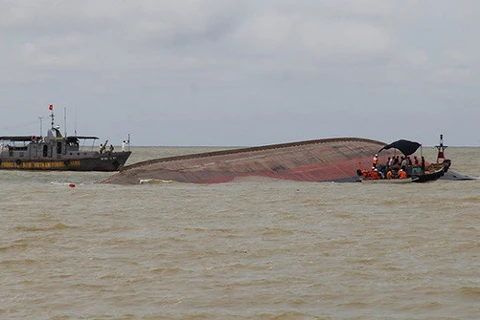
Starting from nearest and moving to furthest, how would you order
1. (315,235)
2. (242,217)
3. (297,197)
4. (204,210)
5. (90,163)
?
1. (315,235)
2. (242,217)
3. (204,210)
4. (297,197)
5. (90,163)

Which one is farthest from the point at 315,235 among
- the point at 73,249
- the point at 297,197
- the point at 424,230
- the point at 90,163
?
the point at 90,163

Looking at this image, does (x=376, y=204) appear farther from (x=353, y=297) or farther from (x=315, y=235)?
(x=353, y=297)

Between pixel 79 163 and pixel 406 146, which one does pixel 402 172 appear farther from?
pixel 79 163

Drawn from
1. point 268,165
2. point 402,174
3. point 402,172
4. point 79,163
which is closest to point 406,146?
point 402,172

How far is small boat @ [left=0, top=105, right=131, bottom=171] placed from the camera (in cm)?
6806

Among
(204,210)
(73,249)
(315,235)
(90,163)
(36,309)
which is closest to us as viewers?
(36,309)

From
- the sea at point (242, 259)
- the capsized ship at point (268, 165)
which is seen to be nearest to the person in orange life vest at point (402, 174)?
the capsized ship at point (268, 165)

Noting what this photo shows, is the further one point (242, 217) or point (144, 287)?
point (242, 217)

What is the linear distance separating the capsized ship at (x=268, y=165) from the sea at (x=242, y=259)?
14032 millimetres

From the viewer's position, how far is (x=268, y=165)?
161 ft

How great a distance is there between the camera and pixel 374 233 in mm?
21969

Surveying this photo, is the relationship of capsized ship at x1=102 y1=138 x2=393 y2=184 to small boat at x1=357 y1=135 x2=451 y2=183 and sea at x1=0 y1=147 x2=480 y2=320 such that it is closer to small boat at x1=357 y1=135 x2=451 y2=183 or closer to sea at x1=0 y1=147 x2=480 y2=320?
small boat at x1=357 y1=135 x2=451 y2=183

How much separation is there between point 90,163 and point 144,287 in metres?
54.7

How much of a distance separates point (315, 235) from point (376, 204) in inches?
412
